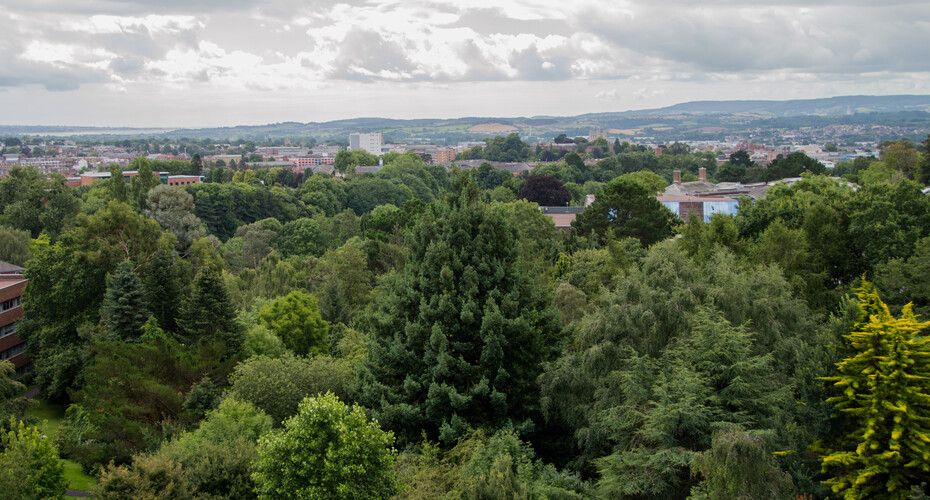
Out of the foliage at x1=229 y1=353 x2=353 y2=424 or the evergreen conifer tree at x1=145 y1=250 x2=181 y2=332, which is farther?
the evergreen conifer tree at x1=145 y1=250 x2=181 y2=332

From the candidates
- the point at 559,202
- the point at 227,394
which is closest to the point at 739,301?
the point at 227,394

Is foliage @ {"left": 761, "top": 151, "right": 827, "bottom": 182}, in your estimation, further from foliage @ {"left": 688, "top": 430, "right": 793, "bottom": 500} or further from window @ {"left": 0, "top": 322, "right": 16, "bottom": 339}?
window @ {"left": 0, "top": 322, "right": 16, "bottom": 339}

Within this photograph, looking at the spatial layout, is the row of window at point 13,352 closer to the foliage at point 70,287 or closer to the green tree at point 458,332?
the foliage at point 70,287

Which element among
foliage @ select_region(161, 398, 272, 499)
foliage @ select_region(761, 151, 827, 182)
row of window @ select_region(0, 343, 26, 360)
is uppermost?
foliage @ select_region(761, 151, 827, 182)

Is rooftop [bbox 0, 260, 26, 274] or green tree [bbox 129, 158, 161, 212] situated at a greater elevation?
green tree [bbox 129, 158, 161, 212]

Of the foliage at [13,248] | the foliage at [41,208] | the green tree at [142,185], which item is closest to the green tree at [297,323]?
the green tree at [142,185]

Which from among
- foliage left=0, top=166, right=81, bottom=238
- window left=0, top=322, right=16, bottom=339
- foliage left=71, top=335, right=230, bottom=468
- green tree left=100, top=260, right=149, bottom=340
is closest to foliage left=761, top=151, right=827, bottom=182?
green tree left=100, top=260, right=149, bottom=340

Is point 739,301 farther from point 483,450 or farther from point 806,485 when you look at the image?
point 483,450
